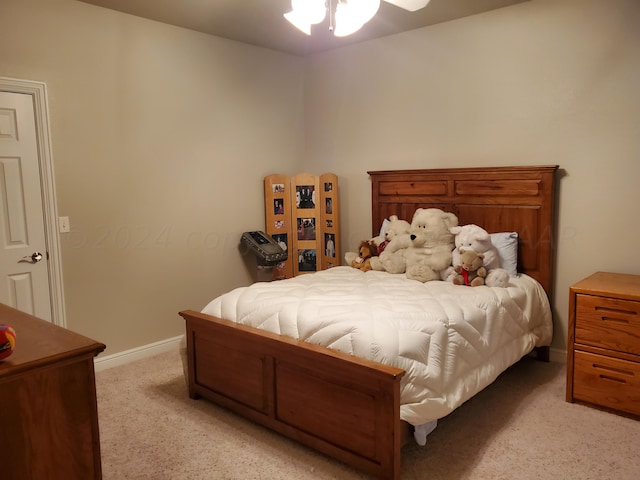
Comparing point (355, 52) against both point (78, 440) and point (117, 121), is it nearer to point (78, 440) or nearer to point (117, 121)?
point (117, 121)

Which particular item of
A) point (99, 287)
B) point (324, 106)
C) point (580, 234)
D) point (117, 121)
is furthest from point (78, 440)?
point (324, 106)

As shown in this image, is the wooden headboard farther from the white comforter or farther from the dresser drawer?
the dresser drawer

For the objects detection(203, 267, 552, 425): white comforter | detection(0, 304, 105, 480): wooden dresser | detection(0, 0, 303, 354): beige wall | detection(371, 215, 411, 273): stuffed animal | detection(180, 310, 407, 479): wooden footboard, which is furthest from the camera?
detection(371, 215, 411, 273): stuffed animal

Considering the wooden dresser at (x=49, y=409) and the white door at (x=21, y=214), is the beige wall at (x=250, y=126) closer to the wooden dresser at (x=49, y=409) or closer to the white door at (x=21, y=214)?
the white door at (x=21, y=214)

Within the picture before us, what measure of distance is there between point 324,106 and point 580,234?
261 centimetres

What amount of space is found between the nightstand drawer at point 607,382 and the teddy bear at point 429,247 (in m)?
1.01

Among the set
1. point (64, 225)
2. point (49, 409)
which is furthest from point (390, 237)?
point (49, 409)

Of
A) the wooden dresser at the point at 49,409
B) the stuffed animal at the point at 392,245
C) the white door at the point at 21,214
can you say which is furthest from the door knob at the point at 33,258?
the stuffed animal at the point at 392,245

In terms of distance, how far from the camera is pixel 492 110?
3.67m

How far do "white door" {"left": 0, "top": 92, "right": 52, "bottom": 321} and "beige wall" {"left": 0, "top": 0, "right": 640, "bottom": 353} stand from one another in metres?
0.15

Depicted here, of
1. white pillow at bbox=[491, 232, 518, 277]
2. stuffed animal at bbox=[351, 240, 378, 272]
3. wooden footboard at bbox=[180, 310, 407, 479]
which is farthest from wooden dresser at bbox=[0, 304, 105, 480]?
white pillow at bbox=[491, 232, 518, 277]

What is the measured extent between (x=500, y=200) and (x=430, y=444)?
193cm

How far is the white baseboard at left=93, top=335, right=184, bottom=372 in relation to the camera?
11.5 feet

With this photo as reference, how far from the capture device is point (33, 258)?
3143 millimetres
